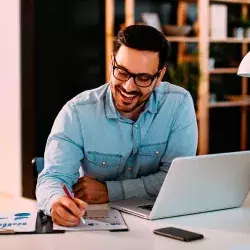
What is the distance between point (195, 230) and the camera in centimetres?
184

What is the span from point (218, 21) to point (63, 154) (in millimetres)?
4321

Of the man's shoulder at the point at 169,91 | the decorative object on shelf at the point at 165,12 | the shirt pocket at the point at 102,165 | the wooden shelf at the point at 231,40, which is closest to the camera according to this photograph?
the shirt pocket at the point at 102,165

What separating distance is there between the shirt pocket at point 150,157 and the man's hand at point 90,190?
0.69ft

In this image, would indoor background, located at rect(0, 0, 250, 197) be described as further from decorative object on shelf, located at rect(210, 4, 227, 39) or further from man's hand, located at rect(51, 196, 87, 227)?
man's hand, located at rect(51, 196, 87, 227)

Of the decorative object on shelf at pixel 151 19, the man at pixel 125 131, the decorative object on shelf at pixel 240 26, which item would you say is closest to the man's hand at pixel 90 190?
A: the man at pixel 125 131

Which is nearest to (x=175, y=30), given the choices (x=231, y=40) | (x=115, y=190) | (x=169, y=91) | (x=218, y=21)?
(x=218, y=21)

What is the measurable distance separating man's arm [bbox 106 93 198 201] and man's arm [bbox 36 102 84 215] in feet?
0.48

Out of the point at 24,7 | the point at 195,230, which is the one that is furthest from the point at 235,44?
the point at 195,230

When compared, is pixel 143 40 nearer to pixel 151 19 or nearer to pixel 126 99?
pixel 126 99

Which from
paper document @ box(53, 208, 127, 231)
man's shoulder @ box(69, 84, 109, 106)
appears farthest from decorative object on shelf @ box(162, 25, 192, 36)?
paper document @ box(53, 208, 127, 231)

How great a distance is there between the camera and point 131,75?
217 cm

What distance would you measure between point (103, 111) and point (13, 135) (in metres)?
2.86

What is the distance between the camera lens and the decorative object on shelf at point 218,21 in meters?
6.13

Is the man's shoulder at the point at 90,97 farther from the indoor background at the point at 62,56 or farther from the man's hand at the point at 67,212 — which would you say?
the indoor background at the point at 62,56
